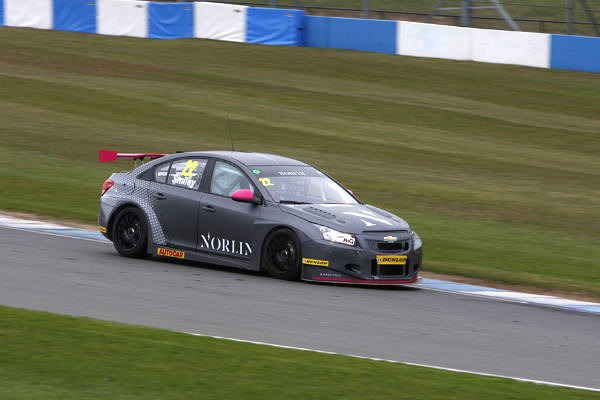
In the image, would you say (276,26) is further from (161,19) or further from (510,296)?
(510,296)

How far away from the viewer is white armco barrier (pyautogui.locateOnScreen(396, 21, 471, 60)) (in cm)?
3225

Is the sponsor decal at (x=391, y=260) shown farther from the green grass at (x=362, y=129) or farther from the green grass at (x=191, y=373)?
the green grass at (x=191, y=373)

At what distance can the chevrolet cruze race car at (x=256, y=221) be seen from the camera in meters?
11.2

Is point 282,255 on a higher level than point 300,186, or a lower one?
lower

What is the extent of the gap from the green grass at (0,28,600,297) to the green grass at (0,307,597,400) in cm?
547

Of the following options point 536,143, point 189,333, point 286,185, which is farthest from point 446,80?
point 189,333

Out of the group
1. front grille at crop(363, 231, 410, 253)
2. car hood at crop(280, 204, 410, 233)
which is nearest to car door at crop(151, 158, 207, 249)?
car hood at crop(280, 204, 410, 233)

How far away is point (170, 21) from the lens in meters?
37.0

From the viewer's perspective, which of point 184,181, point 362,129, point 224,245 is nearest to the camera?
point 224,245

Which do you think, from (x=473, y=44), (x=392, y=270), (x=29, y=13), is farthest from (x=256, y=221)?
(x=29, y=13)

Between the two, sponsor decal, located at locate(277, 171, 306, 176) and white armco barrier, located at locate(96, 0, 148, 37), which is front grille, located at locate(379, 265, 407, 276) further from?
white armco barrier, located at locate(96, 0, 148, 37)

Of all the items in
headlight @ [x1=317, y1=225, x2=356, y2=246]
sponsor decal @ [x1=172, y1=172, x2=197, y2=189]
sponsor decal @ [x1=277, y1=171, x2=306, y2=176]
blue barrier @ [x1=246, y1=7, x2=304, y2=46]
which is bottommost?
headlight @ [x1=317, y1=225, x2=356, y2=246]

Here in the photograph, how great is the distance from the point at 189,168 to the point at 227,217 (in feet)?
3.07

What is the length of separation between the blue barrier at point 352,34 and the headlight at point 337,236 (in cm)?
2307
